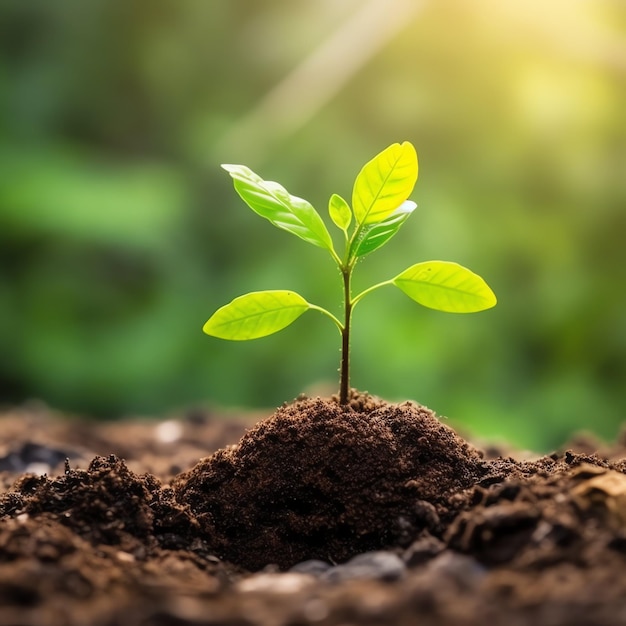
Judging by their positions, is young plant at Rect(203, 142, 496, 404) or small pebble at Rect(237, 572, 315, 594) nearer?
small pebble at Rect(237, 572, 315, 594)

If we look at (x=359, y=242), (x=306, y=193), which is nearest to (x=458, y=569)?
(x=359, y=242)

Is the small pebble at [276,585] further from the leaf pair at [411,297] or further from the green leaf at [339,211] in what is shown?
the green leaf at [339,211]

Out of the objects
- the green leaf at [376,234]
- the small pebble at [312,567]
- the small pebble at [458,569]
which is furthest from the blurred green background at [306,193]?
the small pebble at [458,569]

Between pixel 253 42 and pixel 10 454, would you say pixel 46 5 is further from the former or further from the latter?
pixel 10 454

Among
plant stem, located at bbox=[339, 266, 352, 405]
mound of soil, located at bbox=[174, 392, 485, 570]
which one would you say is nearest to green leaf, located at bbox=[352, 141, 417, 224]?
plant stem, located at bbox=[339, 266, 352, 405]

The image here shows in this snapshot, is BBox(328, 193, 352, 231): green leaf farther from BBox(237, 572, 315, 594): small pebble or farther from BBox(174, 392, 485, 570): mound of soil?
BBox(237, 572, 315, 594): small pebble

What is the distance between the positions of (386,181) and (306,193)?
8.66ft

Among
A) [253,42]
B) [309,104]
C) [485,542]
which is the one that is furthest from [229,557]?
[253,42]

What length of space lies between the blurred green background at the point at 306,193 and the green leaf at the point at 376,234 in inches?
94.4

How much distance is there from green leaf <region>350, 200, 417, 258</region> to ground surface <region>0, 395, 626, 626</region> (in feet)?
0.91

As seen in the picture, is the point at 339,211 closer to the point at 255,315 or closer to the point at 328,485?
the point at 255,315

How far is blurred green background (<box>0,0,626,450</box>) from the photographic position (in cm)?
376

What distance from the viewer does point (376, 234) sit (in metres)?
1.29

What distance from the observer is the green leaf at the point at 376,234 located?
129 centimetres
